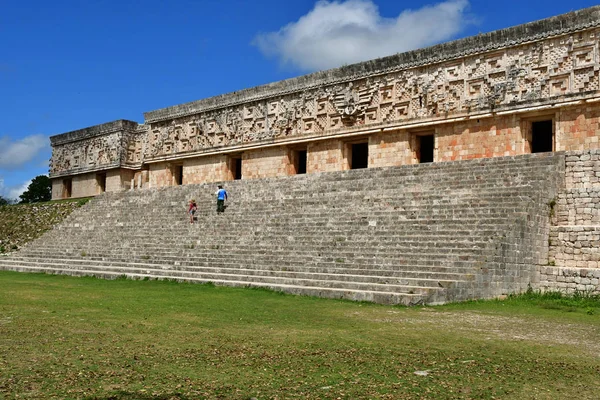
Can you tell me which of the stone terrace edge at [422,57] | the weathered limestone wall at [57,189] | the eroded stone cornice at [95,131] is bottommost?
the weathered limestone wall at [57,189]

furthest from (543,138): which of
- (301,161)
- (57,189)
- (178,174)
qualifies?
(57,189)

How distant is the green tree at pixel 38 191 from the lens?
4219 centimetres

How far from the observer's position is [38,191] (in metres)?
42.7

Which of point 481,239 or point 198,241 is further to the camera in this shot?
point 198,241

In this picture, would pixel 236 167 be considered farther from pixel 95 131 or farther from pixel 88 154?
pixel 88 154

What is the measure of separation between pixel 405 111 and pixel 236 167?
8.32m

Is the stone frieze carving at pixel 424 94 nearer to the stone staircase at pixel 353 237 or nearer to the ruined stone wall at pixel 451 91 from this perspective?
the ruined stone wall at pixel 451 91

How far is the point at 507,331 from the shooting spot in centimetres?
632

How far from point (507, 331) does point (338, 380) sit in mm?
3082

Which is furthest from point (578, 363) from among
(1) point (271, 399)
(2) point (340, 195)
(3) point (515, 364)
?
(2) point (340, 195)

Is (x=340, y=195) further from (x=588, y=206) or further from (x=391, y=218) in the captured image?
(x=588, y=206)

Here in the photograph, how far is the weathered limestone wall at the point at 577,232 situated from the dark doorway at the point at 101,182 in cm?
2279

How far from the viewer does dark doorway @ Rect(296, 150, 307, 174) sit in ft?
68.1

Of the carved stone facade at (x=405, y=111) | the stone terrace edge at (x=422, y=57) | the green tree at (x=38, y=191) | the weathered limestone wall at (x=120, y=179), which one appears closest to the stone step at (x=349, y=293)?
the carved stone facade at (x=405, y=111)
